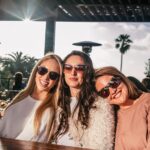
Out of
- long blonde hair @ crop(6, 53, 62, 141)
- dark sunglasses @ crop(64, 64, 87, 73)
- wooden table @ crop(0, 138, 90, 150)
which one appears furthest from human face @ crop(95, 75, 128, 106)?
wooden table @ crop(0, 138, 90, 150)

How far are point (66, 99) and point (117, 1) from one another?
11.5 feet

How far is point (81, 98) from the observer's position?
3301 millimetres

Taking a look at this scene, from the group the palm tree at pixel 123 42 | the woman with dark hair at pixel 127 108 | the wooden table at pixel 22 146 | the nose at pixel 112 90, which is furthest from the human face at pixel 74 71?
the palm tree at pixel 123 42

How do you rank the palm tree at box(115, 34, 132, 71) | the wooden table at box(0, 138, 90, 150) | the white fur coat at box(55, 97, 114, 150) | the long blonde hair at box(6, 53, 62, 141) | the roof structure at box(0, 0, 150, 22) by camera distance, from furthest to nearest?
the palm tree at box(115, 34, 132, 71), the roof structure at box(0, 0, 150, 22), the long blonde hair at box(6, 53, 62, 141), the white fur coat at box(55, 97, 114, 150), the wooden table at box(0, 138, 90, 150)

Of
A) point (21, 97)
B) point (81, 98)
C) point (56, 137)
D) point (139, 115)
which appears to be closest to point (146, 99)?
point (139, 115)

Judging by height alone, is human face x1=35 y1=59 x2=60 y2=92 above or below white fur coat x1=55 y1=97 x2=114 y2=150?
above

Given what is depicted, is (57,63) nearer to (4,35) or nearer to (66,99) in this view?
(66,99)

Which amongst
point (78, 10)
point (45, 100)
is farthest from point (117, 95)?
point (78, 10)

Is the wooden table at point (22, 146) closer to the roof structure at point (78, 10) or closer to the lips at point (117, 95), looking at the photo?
the lips at point (117, 95)

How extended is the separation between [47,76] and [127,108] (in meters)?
0.90

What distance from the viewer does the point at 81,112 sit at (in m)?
3.20

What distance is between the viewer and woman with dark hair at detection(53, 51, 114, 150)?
10.2 ft

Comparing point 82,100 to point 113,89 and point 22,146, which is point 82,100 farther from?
point 22,146

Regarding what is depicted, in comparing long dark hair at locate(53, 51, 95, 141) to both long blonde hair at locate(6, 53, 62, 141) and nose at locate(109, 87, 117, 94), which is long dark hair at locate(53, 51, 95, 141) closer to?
long blonde hair at locate(6, 53, 62, 141)
